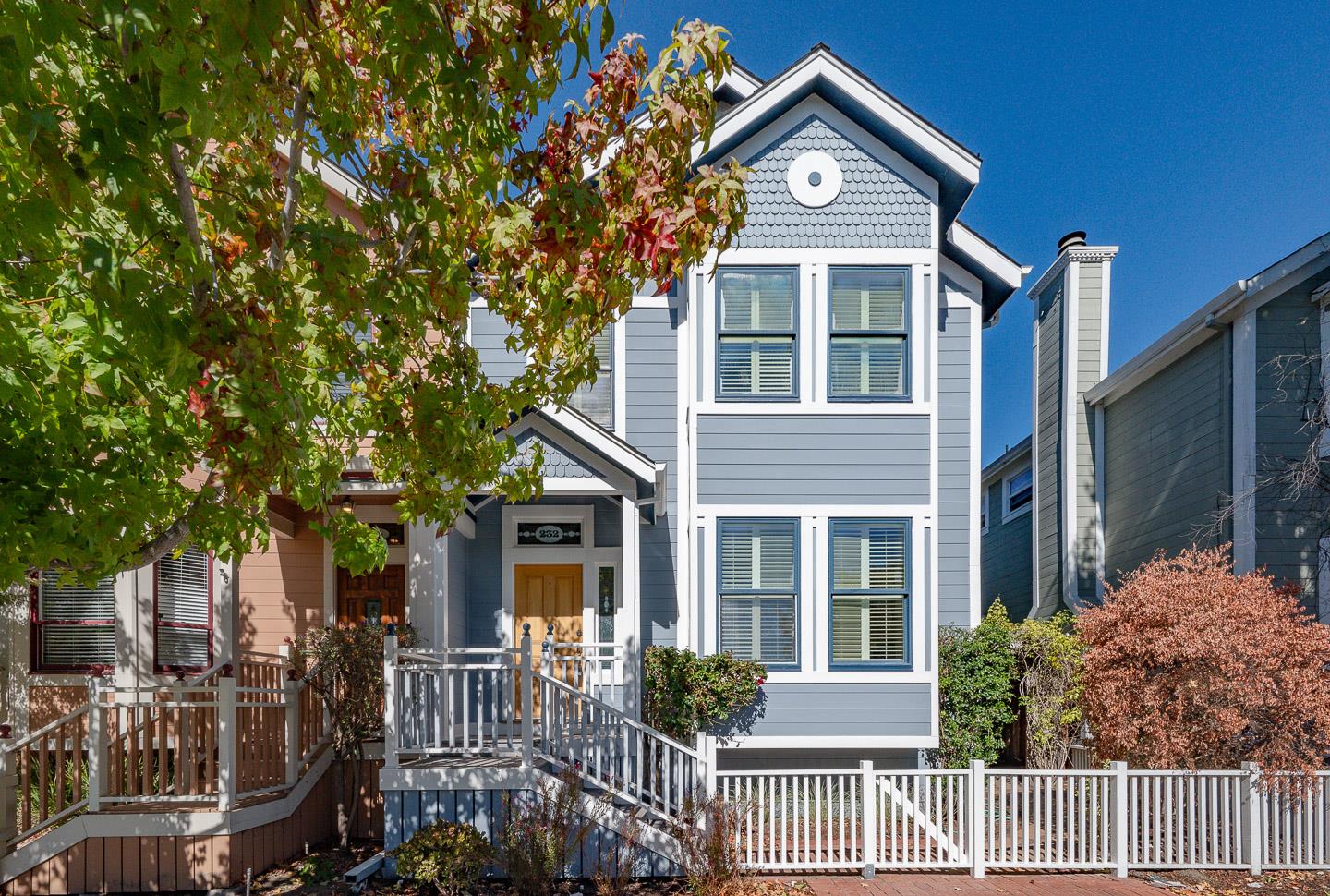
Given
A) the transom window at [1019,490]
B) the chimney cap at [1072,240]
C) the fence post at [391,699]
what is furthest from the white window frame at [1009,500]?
the fence post at [391,699]

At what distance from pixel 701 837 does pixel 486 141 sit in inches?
228

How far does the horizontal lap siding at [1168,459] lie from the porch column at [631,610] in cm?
759

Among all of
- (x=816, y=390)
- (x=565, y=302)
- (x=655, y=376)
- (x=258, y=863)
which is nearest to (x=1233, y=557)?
(x=816, y=390)

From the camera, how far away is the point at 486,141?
5.12m

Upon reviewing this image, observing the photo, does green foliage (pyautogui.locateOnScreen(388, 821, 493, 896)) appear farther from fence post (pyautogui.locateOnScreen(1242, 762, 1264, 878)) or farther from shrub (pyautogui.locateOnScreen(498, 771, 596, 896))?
fence post (pyautogui.locateOnScreen(1242, 762, 1264, 878))

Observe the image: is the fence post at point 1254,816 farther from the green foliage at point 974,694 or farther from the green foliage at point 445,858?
the green foliage at point 445,858

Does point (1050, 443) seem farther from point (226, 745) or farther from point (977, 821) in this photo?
point (226, 745)

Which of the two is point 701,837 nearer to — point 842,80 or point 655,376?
point 655,376

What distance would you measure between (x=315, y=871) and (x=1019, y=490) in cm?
1456

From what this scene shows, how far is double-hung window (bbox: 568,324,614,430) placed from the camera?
439 inches

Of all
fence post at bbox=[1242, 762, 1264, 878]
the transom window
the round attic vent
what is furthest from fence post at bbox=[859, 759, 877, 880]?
the transom window

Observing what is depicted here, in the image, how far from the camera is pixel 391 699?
8.17m

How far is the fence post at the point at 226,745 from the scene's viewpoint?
7.72 meters

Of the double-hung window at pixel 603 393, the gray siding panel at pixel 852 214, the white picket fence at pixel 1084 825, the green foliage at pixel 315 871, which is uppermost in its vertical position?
the gray siding panel at pixel 852 214
